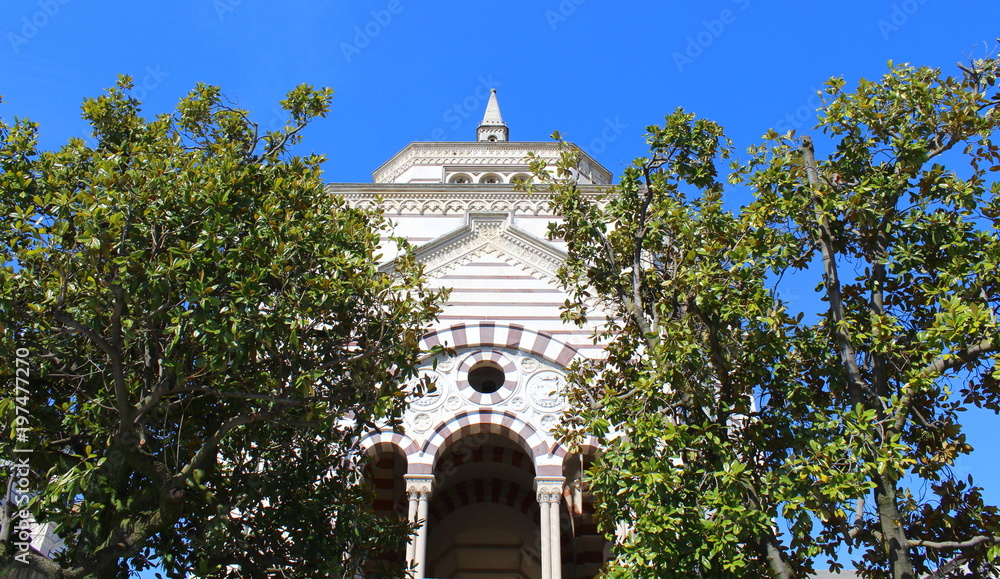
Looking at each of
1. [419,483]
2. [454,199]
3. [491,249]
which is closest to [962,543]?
[419,483]

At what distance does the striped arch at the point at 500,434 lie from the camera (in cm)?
1509

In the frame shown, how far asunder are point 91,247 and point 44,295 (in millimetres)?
1082

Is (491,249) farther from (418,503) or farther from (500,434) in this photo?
(418,503)

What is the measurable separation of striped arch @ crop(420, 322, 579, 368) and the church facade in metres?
0.02

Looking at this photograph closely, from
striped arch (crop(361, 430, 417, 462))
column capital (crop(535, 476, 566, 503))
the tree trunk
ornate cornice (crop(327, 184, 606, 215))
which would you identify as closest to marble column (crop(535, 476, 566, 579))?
column capital (crop(535, 476, 566, 503))

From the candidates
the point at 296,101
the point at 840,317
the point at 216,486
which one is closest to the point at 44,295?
the point at 216,486

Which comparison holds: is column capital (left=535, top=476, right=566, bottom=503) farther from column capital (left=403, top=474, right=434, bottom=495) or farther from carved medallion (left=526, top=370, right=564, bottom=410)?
column capital (left=403, top=474, right=434, bottom=495)

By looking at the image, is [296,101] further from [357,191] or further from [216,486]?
[357,191]

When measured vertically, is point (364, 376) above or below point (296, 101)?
below

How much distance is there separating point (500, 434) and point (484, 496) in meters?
4.38

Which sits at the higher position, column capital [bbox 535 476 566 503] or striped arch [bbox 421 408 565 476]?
striped arch [bbox 421 408 565 476]

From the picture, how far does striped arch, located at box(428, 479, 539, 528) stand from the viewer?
19344mm

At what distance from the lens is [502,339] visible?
16.5 meters

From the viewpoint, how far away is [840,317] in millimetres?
9312
